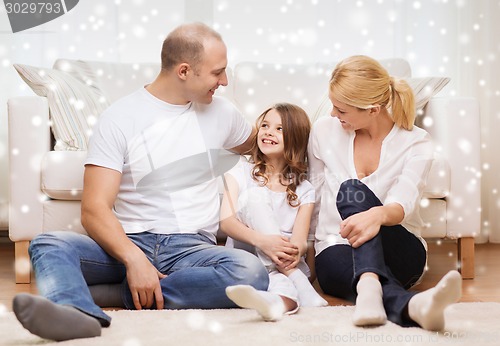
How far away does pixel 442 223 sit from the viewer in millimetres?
2141

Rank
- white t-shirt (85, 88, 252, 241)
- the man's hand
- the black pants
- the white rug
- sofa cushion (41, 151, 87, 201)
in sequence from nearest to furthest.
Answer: the white rug < the black pants < the man's hand < white t-shirt (85, 88, 252, 241) < sofa cushion (41, 151, 87, 201)

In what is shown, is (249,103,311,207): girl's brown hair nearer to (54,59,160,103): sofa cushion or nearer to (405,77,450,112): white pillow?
(405,77,450,112): white pillow

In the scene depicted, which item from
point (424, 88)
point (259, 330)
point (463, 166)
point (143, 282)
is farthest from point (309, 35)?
point (259, 330)

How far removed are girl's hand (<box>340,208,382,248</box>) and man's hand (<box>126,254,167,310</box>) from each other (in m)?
0.44

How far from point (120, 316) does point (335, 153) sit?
705 millimetres

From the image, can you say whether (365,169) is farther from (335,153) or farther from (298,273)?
(298,273)

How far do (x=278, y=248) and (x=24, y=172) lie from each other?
84 cm

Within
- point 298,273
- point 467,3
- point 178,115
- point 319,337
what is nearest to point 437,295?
point 319,337

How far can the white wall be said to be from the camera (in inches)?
123

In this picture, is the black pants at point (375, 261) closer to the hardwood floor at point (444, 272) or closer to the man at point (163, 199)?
the hardwood floor at point (444, 272)

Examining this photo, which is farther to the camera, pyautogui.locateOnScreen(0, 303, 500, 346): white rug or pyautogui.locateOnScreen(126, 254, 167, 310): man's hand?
pyautogui.locateOnScreen(126, 254, 167, 310): man's hand

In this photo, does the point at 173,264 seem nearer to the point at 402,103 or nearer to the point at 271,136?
the point at 271,136

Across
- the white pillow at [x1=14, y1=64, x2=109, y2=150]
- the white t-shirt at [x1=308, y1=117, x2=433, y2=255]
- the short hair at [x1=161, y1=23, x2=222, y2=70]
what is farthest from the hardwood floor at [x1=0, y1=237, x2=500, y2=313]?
the short hair at [x1=161, y1=23, x2=222, y2=70]

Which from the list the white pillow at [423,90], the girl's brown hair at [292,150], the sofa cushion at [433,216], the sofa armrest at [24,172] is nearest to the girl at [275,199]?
the girl's brown hair at [292,150]
